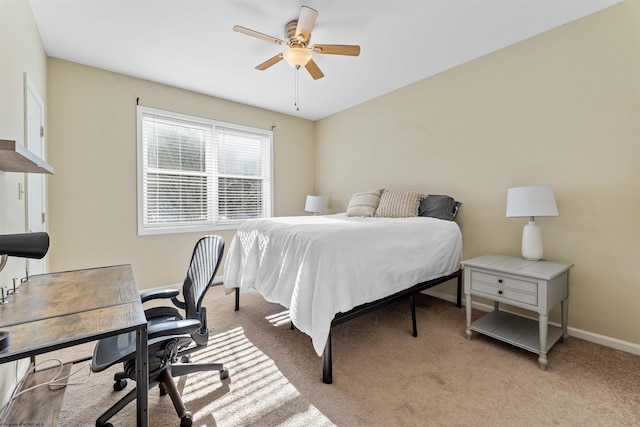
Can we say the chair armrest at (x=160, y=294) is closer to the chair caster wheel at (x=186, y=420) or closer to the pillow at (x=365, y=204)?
the chair caster wheel at (x=186, y=420)

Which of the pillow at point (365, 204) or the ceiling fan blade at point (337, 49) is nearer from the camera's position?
the ceiling fan blade at point (337, 49)

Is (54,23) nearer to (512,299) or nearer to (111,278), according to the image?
(111,278)

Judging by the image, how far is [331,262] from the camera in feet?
5.81

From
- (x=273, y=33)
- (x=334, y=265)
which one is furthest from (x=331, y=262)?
(x=273, y=33)

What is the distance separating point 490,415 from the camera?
4.87 feet

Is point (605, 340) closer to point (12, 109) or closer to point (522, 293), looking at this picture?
point (522, 293)

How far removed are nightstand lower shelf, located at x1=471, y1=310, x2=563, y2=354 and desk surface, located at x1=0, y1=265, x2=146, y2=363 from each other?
2.41 meters

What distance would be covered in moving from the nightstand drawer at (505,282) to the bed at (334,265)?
0.35 meters

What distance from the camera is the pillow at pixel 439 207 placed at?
9.46 ft

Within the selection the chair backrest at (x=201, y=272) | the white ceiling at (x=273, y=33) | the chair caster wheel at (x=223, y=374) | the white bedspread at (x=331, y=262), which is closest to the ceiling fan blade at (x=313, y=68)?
the white ceiling at (x=273, y=33)

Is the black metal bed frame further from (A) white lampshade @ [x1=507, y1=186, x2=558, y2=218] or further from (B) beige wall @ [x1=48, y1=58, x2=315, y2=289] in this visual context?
(B) beige wall @ [x1=48, y1=58, x2=315, y2=289]

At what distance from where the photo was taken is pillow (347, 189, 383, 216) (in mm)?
3342

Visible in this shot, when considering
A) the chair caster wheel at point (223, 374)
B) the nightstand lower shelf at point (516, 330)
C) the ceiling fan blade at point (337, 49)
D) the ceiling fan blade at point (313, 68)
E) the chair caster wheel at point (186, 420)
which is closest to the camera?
the chair caster wheel at point (186, 420)

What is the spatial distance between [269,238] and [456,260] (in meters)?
1.87
